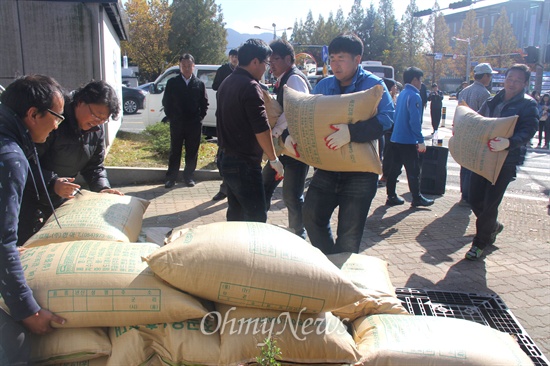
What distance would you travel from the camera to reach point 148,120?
41.7ft

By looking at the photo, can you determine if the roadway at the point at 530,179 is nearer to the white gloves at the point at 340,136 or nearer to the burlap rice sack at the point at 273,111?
the burlap rice sack at the point at 273,111

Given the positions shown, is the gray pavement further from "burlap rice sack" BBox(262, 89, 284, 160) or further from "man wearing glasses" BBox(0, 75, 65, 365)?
"man wearing glasses" BBox(0, 75, 65, 365)

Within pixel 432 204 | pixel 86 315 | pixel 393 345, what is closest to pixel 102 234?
pixel 86 315

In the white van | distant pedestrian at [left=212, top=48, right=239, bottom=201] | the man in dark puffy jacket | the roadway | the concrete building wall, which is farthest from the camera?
the white van

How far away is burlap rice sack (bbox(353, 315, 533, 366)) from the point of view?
2.18 metres

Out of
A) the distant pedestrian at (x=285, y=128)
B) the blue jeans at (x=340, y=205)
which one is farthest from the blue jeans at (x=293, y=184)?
the blue jeans at (x=340, y=205)

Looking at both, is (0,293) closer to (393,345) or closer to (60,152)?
(60,152)

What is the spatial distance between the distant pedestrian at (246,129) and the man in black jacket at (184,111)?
358 cm

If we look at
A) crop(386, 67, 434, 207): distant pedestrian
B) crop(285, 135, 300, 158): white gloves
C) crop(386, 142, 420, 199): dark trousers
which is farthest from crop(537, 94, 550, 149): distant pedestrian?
crop(285, 135, 300, 158): white gloves

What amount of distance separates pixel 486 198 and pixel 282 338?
318 centimetres

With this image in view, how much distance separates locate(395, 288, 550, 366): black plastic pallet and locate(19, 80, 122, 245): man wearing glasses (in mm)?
2396

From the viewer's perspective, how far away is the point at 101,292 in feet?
6.83

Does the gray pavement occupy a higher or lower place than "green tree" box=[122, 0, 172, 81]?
lower

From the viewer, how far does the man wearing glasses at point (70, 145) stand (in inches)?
120
